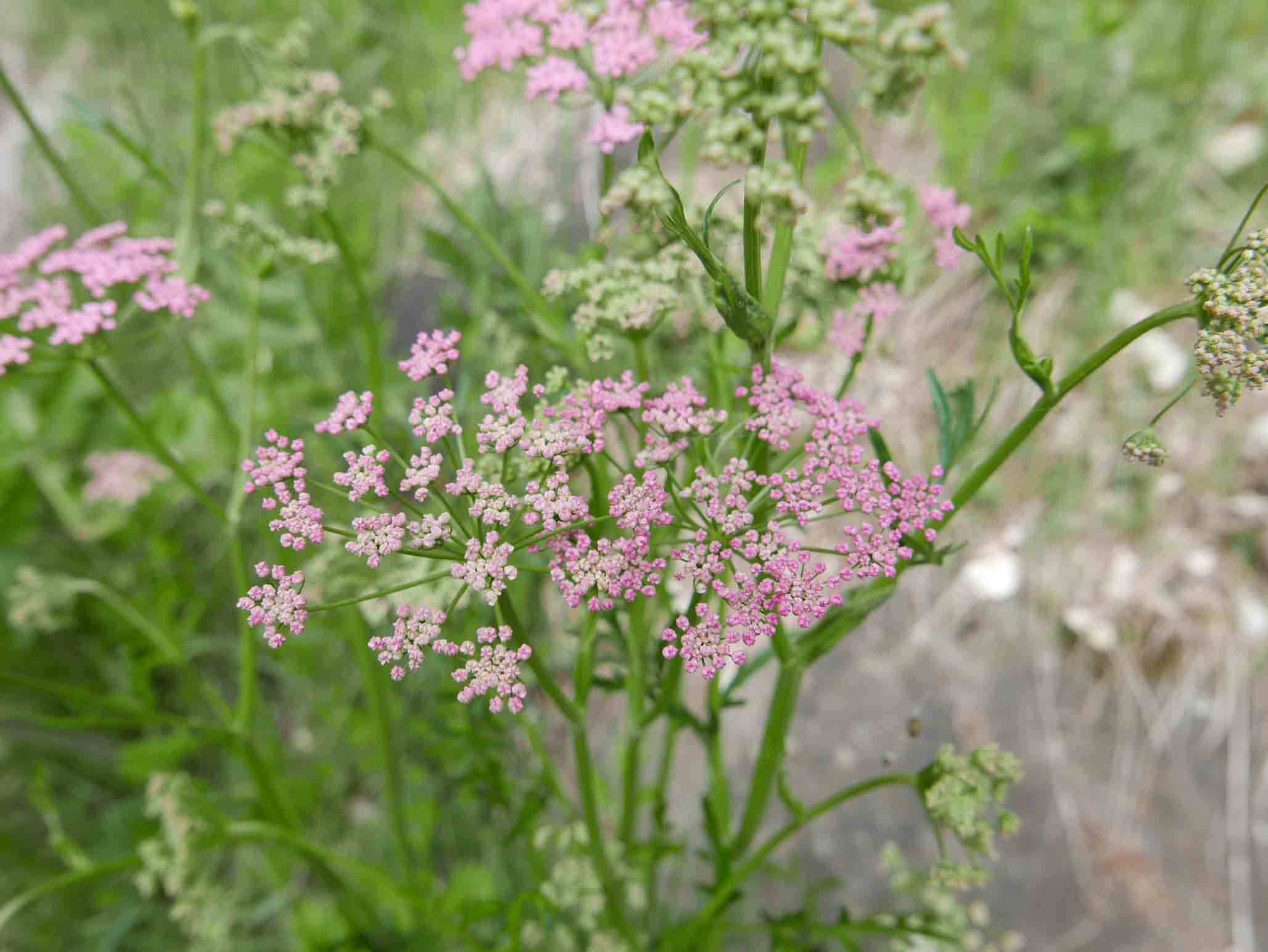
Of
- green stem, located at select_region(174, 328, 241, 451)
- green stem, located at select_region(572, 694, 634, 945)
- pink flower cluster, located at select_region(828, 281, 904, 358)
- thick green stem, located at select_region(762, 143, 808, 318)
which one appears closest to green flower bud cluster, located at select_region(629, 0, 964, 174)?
thick green stem, located at select_region(762, 143, 808, 318)

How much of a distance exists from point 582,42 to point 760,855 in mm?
1546

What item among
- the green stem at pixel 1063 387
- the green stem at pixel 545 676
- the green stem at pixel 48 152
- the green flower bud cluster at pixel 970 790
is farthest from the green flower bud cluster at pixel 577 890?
the green stem at pixel 48 152

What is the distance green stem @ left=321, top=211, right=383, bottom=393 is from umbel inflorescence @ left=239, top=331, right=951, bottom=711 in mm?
747

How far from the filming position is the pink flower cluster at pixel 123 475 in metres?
3.00

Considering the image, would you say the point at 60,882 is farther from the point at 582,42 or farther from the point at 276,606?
the point at 582,42

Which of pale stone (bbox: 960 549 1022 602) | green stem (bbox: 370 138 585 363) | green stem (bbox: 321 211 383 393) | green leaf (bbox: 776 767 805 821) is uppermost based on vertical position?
pale stone (bbox: 960 549 1022 602)

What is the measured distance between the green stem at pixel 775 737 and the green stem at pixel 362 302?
120cm

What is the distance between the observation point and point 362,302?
79.4 inches

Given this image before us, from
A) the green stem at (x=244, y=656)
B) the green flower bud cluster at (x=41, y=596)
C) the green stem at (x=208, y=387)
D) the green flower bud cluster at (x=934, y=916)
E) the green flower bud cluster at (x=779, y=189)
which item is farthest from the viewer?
the green flower bud cluster at (x=41, y=596)

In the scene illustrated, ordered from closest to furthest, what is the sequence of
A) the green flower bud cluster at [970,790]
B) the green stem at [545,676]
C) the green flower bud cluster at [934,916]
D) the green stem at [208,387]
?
1. the green stem at [545,676]
2. the green flower bud cluster at [970,790]
3. the green flower bud cluster at [934,916]
4. the green stem at [208,387]

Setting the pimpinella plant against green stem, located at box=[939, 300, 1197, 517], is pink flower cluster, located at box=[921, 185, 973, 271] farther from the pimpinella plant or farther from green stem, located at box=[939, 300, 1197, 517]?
green stem, located at box=[939, 300, 1197, 517]

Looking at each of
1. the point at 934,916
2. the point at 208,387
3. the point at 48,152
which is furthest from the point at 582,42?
the point at 934,916

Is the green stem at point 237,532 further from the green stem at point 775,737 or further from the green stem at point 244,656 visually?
the green stem at point 775,737

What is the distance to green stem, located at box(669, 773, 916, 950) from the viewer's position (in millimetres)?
1551
